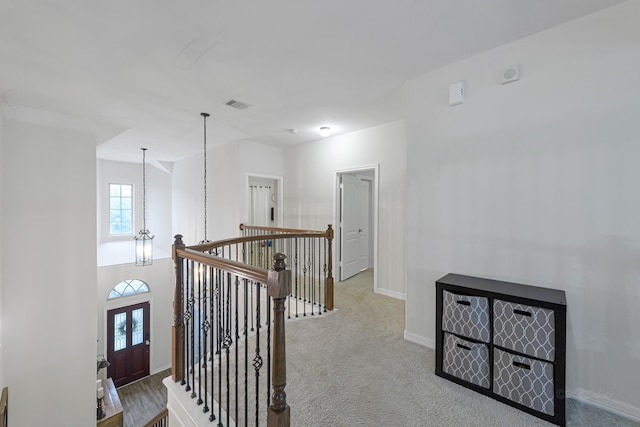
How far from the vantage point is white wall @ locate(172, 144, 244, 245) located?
542 centimetres

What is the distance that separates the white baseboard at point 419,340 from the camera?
2.59m

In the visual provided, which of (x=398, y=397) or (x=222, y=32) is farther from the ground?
(x=222, y=32)

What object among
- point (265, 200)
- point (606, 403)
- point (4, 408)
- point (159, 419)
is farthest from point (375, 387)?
point (265, 200)

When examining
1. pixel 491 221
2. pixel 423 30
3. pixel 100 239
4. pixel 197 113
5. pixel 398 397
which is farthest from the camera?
pixel 100 239

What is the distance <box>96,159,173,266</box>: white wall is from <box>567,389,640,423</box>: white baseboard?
317 inches

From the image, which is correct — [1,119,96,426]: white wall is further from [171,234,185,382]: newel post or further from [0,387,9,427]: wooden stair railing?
[171,234,185,382]: newel post

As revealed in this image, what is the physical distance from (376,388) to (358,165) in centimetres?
325

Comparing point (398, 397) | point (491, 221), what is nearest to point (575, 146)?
point (491, 221)

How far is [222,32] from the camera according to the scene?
6.98 ft

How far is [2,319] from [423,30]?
5.68 meters

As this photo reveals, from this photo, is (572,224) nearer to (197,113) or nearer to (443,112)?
(443,112)

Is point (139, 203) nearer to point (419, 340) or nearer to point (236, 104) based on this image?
point (236, 104)

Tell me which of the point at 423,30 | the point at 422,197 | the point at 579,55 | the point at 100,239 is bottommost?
the point at 100,239

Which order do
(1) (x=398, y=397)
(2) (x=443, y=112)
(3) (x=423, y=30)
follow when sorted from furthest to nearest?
(2) (x=443, y=112), (3) (x=423, y=30), (1) (x=398, y=397)
